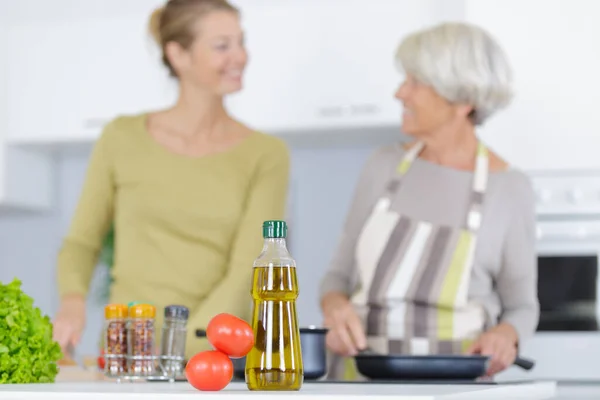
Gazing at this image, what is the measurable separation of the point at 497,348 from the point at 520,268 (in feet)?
0.87

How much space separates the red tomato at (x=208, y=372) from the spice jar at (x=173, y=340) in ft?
1.07

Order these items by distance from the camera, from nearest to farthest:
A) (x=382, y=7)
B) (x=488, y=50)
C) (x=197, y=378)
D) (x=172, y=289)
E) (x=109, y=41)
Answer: (x=197, y=378) < (x=488, y=50) < (x=172, y=289) < (x=382, y=7) < (x=109, y=41)

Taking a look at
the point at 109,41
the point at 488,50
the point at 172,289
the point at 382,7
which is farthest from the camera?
the point at 109,41

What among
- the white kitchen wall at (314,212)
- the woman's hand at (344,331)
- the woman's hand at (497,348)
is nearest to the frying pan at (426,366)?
the woman's hand at (344,331)

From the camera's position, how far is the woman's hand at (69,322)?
6.37 ft

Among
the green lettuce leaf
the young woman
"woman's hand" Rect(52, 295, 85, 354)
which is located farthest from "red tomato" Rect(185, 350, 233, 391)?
the young woman

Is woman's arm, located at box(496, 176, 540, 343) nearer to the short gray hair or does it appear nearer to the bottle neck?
the short gray hair

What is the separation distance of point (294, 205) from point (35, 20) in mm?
1003

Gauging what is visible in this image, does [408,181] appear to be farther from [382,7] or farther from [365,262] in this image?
[382,7]

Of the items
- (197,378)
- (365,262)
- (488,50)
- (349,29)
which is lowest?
(197,378)

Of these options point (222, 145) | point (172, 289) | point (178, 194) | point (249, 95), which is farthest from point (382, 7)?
point (172, 289)

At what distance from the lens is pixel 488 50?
2.14 meters

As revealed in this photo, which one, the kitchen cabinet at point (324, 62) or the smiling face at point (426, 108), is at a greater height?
the kitchen cabinet at point (324, 62)

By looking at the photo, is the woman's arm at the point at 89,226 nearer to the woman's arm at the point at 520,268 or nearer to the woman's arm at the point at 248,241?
the woman's arm at the point at 248,241
